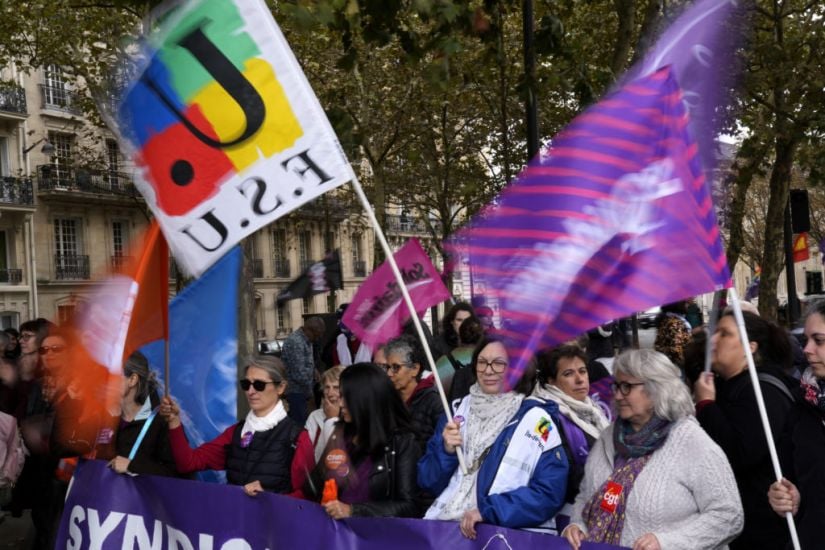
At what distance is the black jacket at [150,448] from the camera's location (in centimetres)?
555

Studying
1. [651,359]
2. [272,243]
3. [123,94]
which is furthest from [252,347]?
[272,243]

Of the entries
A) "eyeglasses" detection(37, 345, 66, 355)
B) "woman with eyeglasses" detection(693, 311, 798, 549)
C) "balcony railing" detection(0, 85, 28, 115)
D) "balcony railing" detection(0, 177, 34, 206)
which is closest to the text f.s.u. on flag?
"woman with eyeglasses" detection(693, 311, 798, 549)

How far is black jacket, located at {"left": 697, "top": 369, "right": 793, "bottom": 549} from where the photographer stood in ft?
13.1

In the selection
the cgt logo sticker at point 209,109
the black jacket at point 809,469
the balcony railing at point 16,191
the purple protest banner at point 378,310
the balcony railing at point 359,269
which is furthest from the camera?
the balcony railing at point 359,269

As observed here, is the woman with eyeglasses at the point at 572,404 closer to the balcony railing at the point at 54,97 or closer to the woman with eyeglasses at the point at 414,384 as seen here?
the woman with eyeglasses at the point at 414,384

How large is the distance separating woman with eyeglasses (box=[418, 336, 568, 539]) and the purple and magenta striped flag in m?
0.58

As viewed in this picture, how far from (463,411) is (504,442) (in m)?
0.41

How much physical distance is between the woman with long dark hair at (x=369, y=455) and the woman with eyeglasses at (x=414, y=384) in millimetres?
939

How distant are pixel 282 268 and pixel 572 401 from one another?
4849 cm

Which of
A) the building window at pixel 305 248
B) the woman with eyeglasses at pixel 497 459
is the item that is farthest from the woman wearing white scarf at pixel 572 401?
the building window at pixel 305 248

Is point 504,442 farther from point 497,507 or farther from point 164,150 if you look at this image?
point 164,150

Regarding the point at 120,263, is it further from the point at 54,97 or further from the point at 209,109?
the point at 54,97

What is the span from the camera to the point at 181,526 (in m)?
5.22

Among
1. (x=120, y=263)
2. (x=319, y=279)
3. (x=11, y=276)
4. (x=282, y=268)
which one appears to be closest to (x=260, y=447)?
(x=120, y=263)
